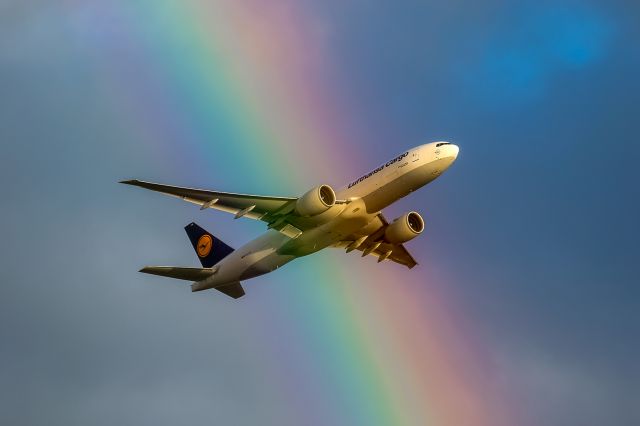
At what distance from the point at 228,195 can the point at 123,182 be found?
32.4 feet

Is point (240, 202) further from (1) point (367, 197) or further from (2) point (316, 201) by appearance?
(1) point (367, 197)

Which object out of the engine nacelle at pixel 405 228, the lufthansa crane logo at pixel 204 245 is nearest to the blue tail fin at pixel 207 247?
the lufthansa crane logo at pixel 204 245

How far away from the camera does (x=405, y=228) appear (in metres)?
77.9

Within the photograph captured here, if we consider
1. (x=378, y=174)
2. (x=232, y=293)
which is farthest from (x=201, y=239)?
(x=378, y=174)

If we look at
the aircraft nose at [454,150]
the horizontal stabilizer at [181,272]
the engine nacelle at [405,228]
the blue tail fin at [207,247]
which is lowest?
the horizontal stabilizer at [181,272]

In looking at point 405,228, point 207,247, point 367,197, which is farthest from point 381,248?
point 207,247

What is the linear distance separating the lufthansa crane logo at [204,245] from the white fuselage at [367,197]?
10.8 metres

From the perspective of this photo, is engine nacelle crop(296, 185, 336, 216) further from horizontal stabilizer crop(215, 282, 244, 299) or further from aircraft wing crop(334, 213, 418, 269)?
horizontal stabilizer crop(215, 282, 244, 299)

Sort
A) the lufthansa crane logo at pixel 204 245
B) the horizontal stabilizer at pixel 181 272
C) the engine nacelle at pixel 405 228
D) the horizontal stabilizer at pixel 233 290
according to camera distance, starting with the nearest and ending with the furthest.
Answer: the horizontal stabilizer at pixel 181 272 → the engine nacelle at pixel 405 228 → the horizontal stabilizer at pixel 233 290 → the lufthansa crane logo at pixel 204 245

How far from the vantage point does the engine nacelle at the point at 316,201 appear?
69125mm

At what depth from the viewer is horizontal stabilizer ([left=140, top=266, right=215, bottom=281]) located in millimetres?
76662

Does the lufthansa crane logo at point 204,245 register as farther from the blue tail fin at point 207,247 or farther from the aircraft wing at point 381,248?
the aircraft wing at point 381,248

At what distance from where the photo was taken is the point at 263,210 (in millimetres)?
72688

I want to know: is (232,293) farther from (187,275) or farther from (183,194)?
(183,194)
